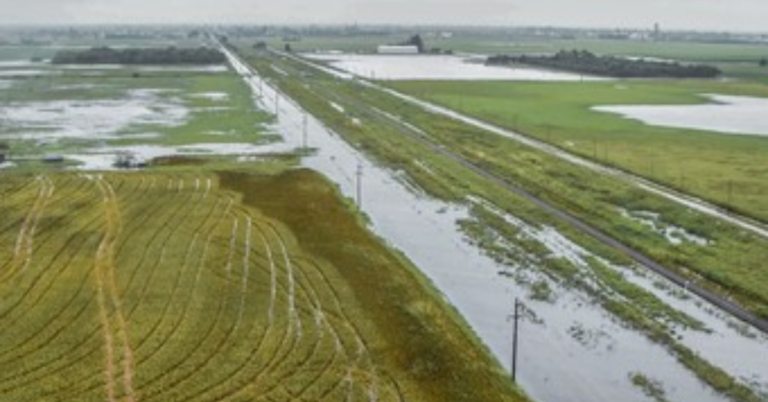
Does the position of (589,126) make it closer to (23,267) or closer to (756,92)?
(756,92)

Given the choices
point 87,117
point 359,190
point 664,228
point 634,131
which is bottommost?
point 664,228

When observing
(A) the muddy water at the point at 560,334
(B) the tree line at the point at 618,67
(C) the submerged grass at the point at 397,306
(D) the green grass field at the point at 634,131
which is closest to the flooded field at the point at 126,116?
(C) the submerged grass at the point at 397,306

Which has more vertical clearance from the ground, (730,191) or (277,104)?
(277,104)

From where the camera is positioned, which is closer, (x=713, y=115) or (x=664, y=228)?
(x=664, y=228)

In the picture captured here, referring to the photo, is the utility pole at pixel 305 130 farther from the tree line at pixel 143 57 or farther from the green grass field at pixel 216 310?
the tree line at pixel 143 57

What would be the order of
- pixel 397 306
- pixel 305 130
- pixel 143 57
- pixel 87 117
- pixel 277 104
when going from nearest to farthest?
pixel 397 306 < pixel 305 130 < pixel 87 117 < pixel 277 104 < pixel 143 57

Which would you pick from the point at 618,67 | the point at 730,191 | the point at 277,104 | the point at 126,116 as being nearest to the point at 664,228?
the point at 730,191

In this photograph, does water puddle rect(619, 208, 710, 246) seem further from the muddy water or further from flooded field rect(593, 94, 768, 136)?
flooded field rect(593, 94, 768, 136)

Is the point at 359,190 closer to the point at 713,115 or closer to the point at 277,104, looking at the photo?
the point at 277,104
